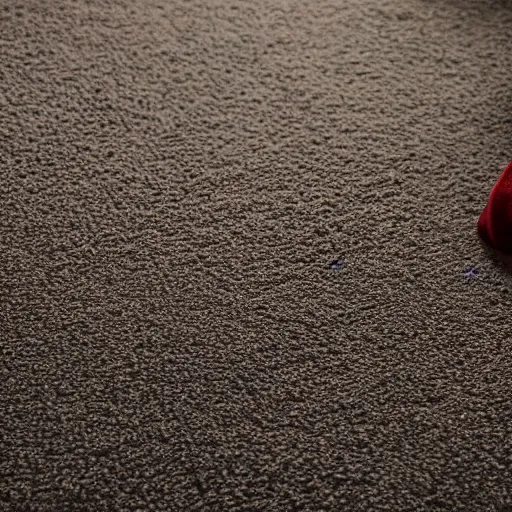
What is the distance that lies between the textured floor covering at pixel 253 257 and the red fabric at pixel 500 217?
26 millimetres

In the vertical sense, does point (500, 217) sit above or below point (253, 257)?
above

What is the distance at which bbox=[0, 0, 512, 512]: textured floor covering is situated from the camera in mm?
863

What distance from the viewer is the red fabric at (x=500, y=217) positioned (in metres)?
1.04

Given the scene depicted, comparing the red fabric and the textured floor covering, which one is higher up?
the red fabric

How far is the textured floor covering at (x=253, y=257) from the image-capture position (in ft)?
2.83

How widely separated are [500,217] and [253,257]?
0.35 m

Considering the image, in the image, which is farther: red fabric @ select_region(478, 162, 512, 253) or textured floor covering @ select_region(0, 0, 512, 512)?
red fabric @ select_region(478, 162, 512, 253)

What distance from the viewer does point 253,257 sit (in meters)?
1.06

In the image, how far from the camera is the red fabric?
3.43 ft

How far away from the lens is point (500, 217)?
3.43 ft

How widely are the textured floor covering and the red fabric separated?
0.03 m

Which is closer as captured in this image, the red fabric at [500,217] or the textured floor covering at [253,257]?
the textured floor covering at [253,257]

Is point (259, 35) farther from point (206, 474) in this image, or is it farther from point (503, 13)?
point (206, 474)

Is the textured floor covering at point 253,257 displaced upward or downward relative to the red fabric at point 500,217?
downward
